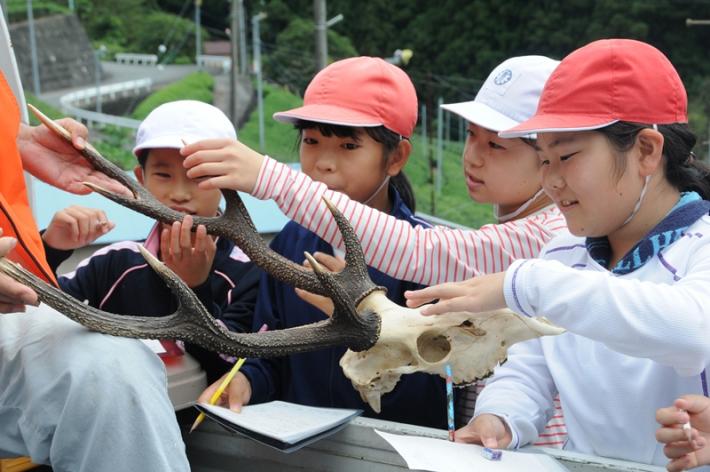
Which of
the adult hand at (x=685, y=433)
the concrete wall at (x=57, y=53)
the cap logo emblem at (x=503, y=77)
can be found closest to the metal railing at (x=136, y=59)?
the concrete wall at (x=57, y=53)

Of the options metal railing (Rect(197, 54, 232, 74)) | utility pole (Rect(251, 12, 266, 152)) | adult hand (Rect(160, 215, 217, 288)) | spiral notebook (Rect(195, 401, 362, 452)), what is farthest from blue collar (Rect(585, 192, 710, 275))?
Answer: metal railing (Rect(197, 54, 232, 74))

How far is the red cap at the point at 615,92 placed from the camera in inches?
63.5

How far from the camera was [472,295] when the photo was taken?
4.84 feet

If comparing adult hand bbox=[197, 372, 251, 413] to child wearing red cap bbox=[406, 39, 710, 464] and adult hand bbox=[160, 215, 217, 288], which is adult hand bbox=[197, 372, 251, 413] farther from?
child wearing red cap bbox=[406, 39, 710, 464]

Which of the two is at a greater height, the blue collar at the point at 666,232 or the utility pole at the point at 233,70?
the blue collar at the point at 666,232

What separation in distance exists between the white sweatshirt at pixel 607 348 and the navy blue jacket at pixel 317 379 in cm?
29

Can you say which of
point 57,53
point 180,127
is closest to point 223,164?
point 180,127

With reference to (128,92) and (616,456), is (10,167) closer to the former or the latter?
(616,456)

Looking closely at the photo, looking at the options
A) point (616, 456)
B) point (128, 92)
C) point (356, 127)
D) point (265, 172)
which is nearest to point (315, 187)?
point (265, 172)

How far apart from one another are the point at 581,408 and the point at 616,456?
0.10 metres

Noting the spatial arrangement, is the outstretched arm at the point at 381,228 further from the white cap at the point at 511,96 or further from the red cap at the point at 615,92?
the red cap at the point at 615,92

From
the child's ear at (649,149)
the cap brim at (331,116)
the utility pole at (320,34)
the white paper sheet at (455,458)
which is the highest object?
the child's ear at (649,149)

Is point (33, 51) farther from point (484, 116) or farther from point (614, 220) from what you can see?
point (614, 220)

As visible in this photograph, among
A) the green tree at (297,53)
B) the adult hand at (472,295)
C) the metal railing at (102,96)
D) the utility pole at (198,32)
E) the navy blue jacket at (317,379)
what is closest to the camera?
the adult hand at (472,295)
